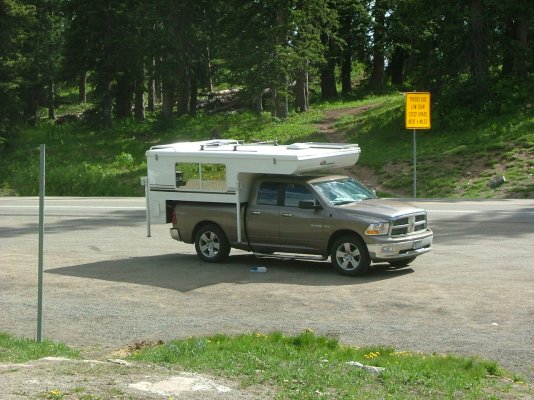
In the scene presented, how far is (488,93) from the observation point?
126 ft

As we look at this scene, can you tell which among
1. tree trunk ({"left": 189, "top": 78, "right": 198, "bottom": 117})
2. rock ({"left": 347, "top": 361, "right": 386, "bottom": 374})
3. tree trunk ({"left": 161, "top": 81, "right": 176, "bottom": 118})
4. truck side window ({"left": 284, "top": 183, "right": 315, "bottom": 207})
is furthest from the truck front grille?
tree trunk ({"left": 189, "top": 78, "right": 198, "bottom": 117})

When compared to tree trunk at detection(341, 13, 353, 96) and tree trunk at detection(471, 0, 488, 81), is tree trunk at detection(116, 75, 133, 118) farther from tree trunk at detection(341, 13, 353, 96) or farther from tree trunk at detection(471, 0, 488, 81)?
tree trunk at detection(471, 0, 488, 81)

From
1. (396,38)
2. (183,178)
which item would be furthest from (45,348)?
(396,38)

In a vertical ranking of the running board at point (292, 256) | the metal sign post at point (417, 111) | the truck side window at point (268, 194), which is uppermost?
the metal sign post at point (417, 111)

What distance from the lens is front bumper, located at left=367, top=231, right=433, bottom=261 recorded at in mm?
15516

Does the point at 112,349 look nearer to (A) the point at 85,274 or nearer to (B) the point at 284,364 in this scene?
(B) the point at 284,364

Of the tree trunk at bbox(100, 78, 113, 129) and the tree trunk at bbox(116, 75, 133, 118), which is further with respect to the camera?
the tree trunk at bbox(116, 75, 133, 118)

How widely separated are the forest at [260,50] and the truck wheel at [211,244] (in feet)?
74.8

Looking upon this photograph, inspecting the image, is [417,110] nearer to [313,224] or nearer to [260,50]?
[260,50]

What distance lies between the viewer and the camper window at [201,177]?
17219 millimetres

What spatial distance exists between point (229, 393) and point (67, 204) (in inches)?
937

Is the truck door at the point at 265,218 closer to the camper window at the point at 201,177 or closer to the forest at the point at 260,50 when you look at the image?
the camper window at the point at 201,177

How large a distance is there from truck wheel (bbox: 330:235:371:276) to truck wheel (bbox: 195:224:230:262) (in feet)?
7.72

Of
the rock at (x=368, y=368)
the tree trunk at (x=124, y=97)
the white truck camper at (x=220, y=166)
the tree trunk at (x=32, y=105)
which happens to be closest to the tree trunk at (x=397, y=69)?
the tree trunk at (x=124, y=97)
